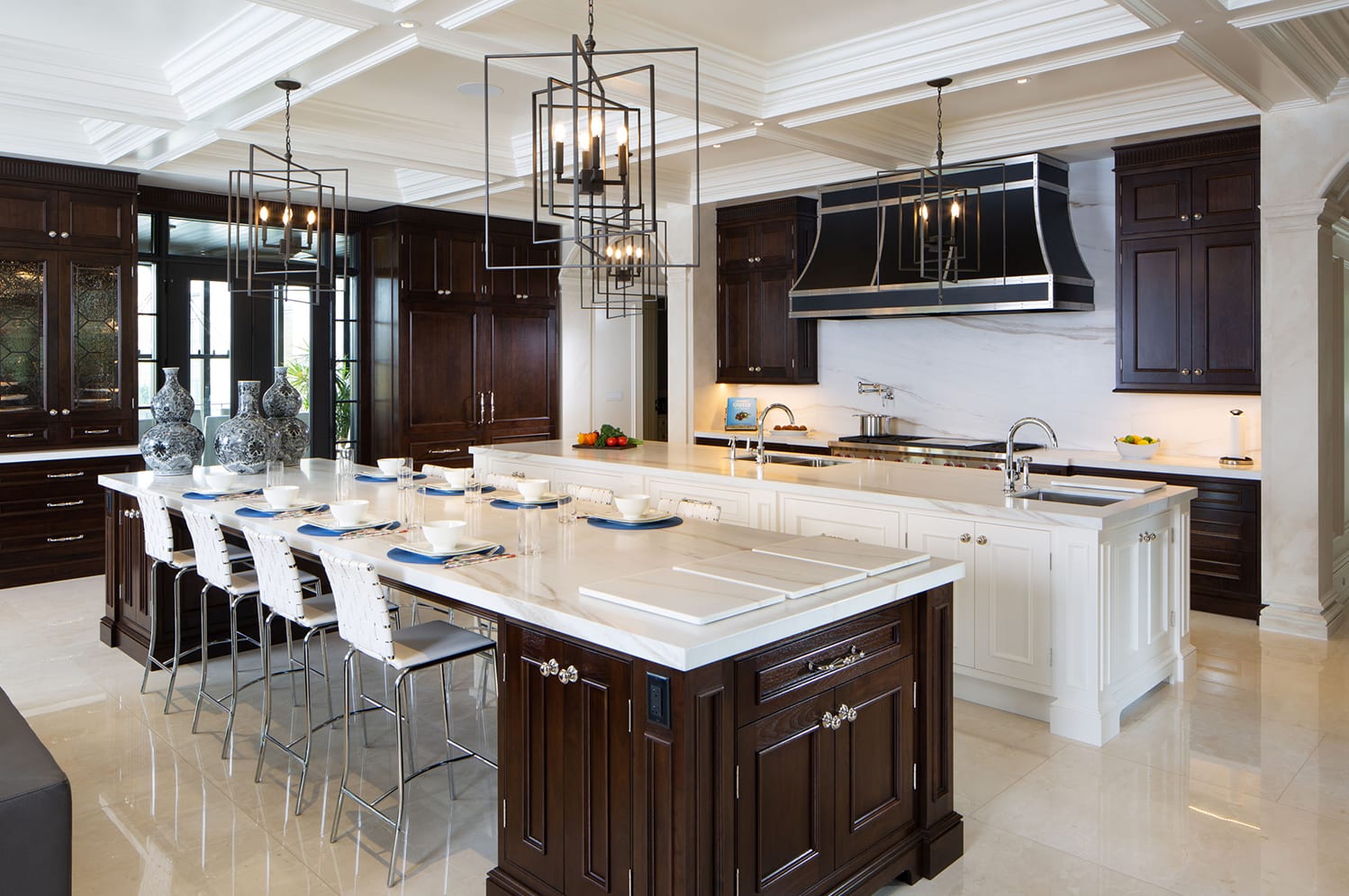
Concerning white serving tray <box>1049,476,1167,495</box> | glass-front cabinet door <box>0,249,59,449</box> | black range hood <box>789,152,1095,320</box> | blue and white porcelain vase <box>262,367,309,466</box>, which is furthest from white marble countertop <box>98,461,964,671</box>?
glass-front cabinet door <box>0,249,59,449</box>

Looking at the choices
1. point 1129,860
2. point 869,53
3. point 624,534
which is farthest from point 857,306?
point 1129,860

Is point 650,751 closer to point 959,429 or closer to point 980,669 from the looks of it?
point 980,669

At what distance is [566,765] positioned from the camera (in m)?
2.33

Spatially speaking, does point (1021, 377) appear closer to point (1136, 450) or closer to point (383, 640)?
point (1136, 450)

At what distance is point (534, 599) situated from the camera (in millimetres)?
2412

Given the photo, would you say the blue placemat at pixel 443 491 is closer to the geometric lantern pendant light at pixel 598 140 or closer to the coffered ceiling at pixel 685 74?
the geometric lantern pendant light at pixel 598 140

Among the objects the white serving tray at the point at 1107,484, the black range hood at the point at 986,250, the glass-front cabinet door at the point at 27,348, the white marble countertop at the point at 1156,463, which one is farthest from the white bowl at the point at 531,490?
the glass-front cabinet door at the point at 27,348

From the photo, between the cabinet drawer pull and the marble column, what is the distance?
3672 millimetres

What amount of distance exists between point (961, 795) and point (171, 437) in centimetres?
413

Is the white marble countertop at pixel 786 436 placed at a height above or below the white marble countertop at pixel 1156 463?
above

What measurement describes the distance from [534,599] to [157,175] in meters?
5.83

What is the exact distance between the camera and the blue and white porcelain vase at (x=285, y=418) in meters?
5.27

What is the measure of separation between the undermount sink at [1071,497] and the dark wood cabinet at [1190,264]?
79.5 inches

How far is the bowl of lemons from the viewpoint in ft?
19.3
